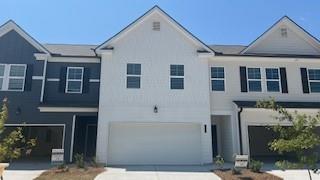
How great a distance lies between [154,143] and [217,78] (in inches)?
224

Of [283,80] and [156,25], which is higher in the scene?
[156,25]

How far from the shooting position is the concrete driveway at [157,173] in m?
13.5

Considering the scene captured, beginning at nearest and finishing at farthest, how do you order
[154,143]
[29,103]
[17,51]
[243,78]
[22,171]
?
[22,171], [154,143], [29,103], [17,51], [243,78]

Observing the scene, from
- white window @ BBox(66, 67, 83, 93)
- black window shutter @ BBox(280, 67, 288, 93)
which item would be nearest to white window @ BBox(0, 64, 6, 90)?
white window @ BBox(66, 67, 83, 93)

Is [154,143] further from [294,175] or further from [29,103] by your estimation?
[29,103]

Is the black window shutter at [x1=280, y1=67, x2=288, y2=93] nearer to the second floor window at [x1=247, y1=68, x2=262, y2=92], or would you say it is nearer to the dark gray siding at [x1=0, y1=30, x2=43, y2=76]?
the second floor window at [x1=247, y1=68, x2=262, y2=92]

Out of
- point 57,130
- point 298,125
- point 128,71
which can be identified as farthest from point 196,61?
point 57,130

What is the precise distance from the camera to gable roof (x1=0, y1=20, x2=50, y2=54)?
62.1ft

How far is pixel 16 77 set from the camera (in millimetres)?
18469

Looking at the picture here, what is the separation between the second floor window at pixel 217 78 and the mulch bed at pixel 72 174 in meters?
8.62

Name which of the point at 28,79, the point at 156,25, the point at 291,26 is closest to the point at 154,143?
the point at 156,25

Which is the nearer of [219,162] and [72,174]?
[72,174]

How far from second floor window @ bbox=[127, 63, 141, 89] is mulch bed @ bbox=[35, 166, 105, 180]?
5.42 m

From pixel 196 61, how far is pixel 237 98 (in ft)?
11.3
